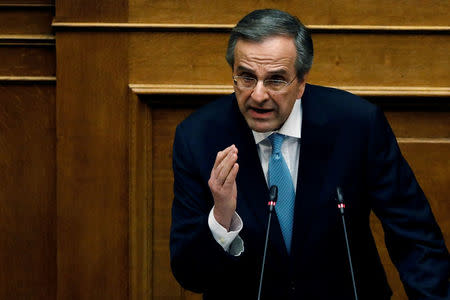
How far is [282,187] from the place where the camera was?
5.95 feet

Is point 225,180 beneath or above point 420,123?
beneath

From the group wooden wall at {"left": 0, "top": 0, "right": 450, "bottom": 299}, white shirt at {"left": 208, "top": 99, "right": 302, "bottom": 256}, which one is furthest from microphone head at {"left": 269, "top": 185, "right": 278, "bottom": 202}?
wooden wall at {"left": 0, "top": 0, "right": 450, "bottom": 299}

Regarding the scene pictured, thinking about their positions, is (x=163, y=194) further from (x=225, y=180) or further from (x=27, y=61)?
(x=225, y=180)

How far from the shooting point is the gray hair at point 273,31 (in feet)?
5.63

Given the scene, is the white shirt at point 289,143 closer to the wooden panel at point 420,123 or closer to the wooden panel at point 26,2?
the wooden panel at point 420,123

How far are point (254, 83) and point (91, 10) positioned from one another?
2.59 ft

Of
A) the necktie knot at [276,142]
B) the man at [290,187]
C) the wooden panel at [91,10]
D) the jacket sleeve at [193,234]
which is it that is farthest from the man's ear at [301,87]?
the wooden panel at [91,10]

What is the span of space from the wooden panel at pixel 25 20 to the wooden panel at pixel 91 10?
0.09 m

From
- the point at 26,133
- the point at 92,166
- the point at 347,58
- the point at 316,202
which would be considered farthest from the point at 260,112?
the point at 26,133

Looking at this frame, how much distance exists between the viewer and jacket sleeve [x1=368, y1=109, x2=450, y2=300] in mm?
1632

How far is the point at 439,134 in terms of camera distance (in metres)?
2.37

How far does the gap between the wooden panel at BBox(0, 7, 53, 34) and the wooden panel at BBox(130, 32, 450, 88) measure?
0.96 feet

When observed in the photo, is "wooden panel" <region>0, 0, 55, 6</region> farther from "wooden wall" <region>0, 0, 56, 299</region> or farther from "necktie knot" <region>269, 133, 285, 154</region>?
"necktie knot" <region>269, 133, 285, 154</region>

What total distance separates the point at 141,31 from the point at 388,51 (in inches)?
29.8
